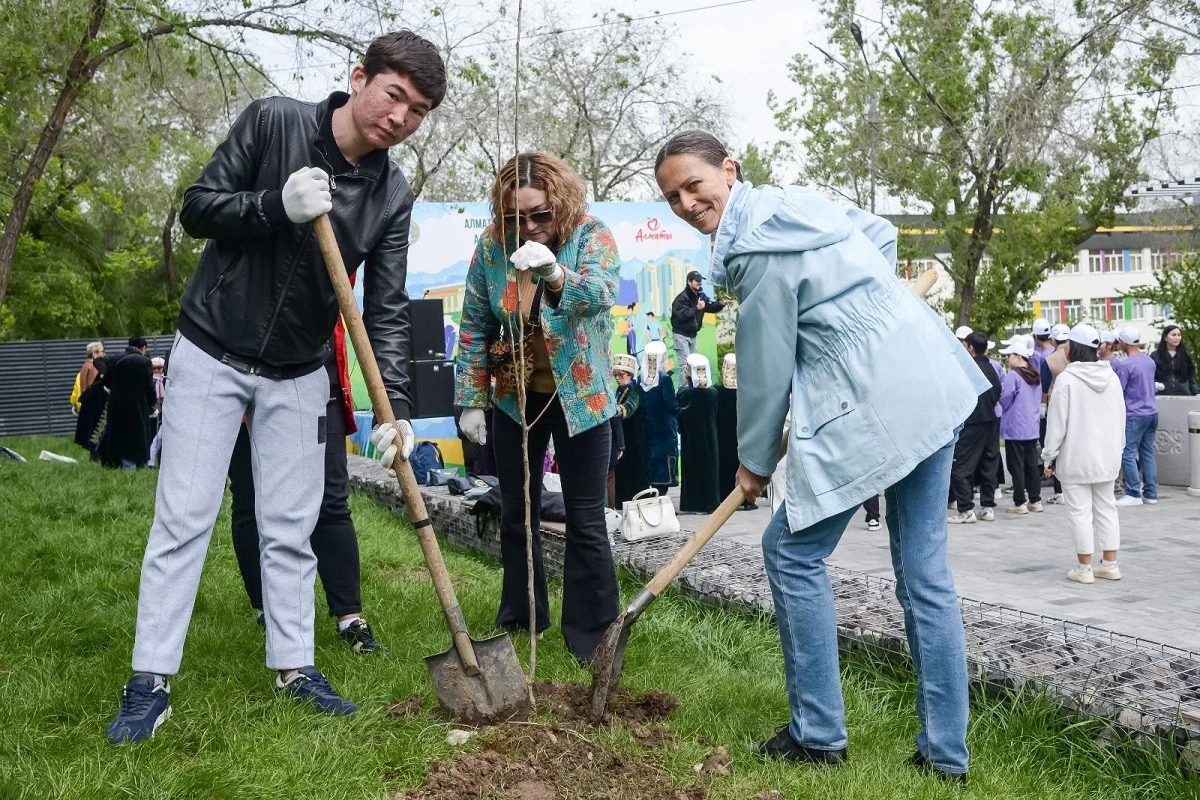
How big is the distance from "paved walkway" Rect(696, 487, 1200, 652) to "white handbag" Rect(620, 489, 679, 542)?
57 cm

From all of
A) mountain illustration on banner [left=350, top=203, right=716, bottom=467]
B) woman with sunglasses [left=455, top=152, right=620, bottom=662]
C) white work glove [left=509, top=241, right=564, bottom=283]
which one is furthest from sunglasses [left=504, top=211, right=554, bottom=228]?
mountain illustration on banner [left=350, top=203, right=716, bottom=467]

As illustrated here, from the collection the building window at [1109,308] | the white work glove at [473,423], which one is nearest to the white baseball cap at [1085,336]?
the white work glove at [473,423]

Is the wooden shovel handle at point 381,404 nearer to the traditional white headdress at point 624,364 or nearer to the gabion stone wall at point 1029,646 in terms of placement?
the gabion stone wall at point 1029,646

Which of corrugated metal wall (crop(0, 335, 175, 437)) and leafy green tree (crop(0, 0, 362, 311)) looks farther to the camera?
corrugated metal wall (crop(0, 335, 175, 437))

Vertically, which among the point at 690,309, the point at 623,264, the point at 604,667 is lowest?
the point at 604,667

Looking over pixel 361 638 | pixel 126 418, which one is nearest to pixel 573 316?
pixel 361 638

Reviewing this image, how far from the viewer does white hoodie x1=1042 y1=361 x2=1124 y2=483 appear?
7293 mm

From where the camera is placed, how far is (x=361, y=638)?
14.3 ft

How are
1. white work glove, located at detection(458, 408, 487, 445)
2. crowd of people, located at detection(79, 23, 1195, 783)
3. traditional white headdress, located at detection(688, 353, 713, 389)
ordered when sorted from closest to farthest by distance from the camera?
crowd of people, located at detection(79, 23, 1195, 783), white work glove, located at detection(458, 408, 487, 445), traditional white headdress, located at detection(688, 353, 713, 389)

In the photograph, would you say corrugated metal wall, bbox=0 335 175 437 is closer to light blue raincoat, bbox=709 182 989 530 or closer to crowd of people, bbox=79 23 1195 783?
crowd of people, bbox=79 23 1195 783

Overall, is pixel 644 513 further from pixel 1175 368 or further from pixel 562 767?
pixel 1175 368

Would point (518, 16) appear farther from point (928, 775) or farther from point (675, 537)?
point (675, 537)

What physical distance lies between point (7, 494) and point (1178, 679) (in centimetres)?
879

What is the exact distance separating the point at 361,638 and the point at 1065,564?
19.1ft
